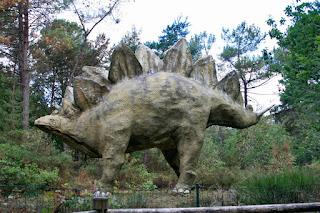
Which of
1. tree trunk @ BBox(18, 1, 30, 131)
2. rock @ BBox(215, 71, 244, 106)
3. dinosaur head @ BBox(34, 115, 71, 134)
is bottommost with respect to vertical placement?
dinosaur head @ BBox(34, 115, 71, 134)

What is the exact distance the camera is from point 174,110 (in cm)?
477

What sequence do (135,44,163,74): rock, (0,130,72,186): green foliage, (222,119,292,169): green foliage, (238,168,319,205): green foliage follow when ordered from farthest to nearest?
(222,119,292,169): green foliage → (0,130,72,186): green foliage → (135,44,163,74): rock → (238,168,319,205): green foliage

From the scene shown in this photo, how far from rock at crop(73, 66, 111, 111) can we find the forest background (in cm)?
140

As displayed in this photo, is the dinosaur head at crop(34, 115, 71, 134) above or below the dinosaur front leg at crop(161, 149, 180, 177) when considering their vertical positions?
above

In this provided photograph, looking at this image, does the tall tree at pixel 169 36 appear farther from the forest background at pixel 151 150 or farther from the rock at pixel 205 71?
the rock at pixel 205 71

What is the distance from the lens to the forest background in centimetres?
805

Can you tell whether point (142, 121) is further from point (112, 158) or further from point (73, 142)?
point (73, 142)

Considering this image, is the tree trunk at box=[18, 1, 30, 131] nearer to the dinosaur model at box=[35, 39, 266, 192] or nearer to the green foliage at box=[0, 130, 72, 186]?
the green foliage at box=[0, 130, 72, 186]

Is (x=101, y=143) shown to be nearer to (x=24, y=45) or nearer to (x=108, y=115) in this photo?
(x=108, y=115)

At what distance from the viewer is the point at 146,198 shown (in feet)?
14.2

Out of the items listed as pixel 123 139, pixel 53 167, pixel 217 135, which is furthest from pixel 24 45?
pixel 217 135

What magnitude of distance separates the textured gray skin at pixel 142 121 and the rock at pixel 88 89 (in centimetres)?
10

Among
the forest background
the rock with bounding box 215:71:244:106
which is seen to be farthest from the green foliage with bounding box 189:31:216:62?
the rock with bounding box 215:71:244:106

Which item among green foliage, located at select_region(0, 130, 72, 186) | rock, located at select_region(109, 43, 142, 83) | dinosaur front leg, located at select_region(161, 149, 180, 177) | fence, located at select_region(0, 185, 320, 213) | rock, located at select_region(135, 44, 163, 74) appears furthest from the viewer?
green foliage, located at select_region(0, 130, 72, 186)
